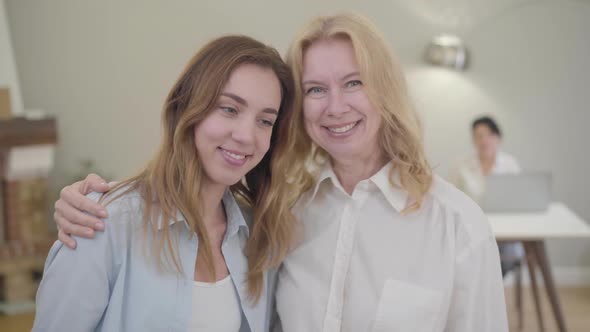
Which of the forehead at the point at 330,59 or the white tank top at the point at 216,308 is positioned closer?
the white tank top at the point at 216,308

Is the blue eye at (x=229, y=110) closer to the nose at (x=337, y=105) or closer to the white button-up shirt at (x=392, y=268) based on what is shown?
the nose at (x=337, y=105)

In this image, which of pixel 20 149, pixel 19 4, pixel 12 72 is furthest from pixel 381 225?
pixel 19 4

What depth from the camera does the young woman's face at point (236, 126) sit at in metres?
1.47

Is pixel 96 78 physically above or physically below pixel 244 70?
below

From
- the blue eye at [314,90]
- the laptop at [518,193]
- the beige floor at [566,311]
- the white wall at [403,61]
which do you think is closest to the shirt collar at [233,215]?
the blue eye at [314,90]

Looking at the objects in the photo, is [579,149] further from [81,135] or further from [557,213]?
[81,135]

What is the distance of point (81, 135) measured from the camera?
200 inches

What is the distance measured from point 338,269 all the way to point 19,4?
4.22 m

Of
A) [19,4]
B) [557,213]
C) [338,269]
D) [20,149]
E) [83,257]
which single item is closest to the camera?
[83,257]

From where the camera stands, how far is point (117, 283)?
139 centimetres

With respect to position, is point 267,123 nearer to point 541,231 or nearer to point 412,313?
point 412,313

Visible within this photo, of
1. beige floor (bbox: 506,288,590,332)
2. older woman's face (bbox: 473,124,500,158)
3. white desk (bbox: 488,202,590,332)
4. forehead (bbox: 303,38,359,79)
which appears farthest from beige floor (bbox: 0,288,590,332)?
forehead (bbox: 303,38,359,79)

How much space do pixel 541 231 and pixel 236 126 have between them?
101 inches

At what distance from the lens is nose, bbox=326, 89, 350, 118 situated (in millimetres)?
1600
